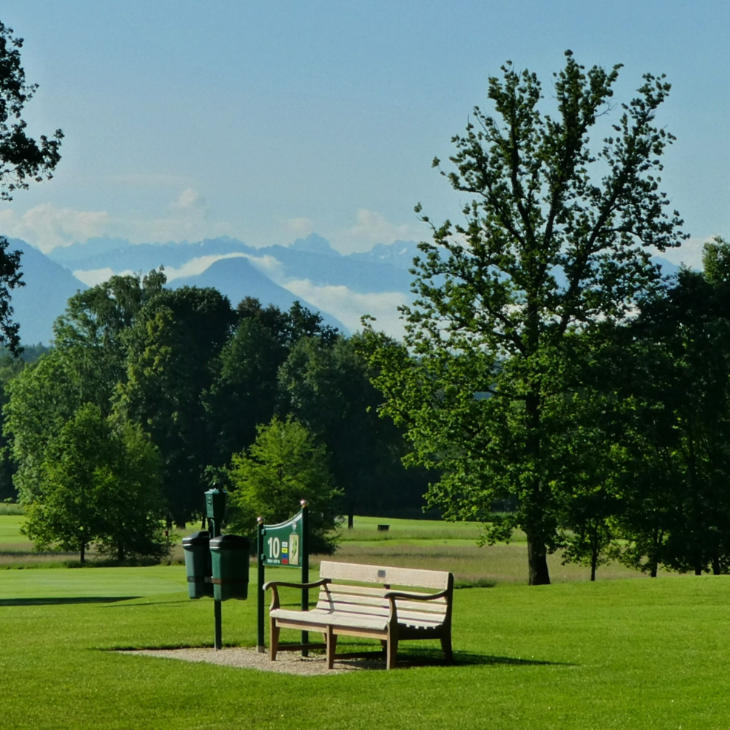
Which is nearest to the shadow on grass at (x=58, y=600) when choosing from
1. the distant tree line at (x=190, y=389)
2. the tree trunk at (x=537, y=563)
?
the tree trunk at (x=537, y=563)

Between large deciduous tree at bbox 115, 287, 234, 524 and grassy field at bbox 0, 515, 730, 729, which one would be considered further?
large deciduous tree at bbox 115, 287, 234, 524

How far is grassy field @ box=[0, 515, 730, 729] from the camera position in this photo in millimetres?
10672

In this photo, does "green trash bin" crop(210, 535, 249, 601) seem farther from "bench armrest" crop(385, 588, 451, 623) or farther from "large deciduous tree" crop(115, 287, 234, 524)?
"large deciduous tree" crop(115, 287, 234, 524)

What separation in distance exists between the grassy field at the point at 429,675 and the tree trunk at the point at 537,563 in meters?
10.4

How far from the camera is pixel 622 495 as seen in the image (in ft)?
119

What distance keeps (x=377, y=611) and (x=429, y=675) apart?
5.89ft

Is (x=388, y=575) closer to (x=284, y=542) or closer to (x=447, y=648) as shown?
(x=447, y=648)

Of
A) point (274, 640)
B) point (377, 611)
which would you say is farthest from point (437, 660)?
point (274, 640)

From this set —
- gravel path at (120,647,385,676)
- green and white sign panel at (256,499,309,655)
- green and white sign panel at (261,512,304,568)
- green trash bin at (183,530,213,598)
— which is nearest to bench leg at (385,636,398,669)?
gravel path at (120,647,385,676)

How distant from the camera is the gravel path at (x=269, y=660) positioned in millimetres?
13969

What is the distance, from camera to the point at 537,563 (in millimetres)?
35469

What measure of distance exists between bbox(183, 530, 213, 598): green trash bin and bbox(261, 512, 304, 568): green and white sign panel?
708 millimetres

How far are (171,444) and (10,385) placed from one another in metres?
10.8

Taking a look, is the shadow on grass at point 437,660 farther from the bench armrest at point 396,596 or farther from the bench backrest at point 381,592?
the bench armrest at point 396,596
